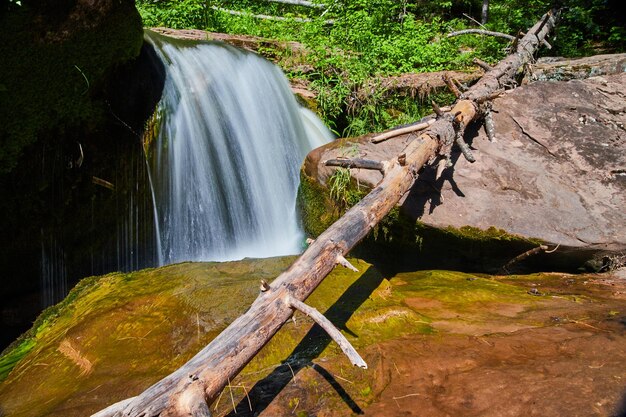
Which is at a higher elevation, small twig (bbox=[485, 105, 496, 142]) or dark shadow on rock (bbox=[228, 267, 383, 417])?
small twig (bbox=[485, 105, 496, 142])

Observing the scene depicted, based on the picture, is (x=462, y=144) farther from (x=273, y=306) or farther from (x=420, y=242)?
(x=273, y=306)

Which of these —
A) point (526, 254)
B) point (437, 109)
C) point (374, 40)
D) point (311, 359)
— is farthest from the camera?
point (374, 40)

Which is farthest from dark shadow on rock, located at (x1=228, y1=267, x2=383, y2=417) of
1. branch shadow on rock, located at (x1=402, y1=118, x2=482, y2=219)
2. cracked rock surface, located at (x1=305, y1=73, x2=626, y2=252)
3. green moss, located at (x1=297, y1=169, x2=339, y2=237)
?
green moss, located at (x1=297, y1=169, x2=339, y2=237)

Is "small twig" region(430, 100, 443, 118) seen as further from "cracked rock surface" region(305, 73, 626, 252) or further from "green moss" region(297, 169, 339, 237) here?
"green moss" region(297, 169, 339, 237)

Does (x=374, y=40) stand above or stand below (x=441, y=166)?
above

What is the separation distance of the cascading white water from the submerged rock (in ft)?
6.95

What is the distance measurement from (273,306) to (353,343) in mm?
622

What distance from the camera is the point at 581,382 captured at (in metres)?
2.35

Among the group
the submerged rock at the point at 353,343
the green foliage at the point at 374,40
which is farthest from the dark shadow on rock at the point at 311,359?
the green foliage at the point at 374,40

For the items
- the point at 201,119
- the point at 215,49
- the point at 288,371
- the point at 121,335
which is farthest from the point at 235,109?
the point at 288,371

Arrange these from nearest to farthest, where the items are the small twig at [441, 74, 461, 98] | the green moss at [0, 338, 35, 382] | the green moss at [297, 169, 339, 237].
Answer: the green moss at [0, 338, 35, 382] < the green moss at [297, 169, 339, 237] < the small twig at [441, 74, 461, 98]

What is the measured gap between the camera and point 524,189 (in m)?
4.69

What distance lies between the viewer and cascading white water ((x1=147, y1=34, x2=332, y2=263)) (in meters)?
5.90

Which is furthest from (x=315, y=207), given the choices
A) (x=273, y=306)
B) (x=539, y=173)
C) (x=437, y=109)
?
(x=273, y=306)
